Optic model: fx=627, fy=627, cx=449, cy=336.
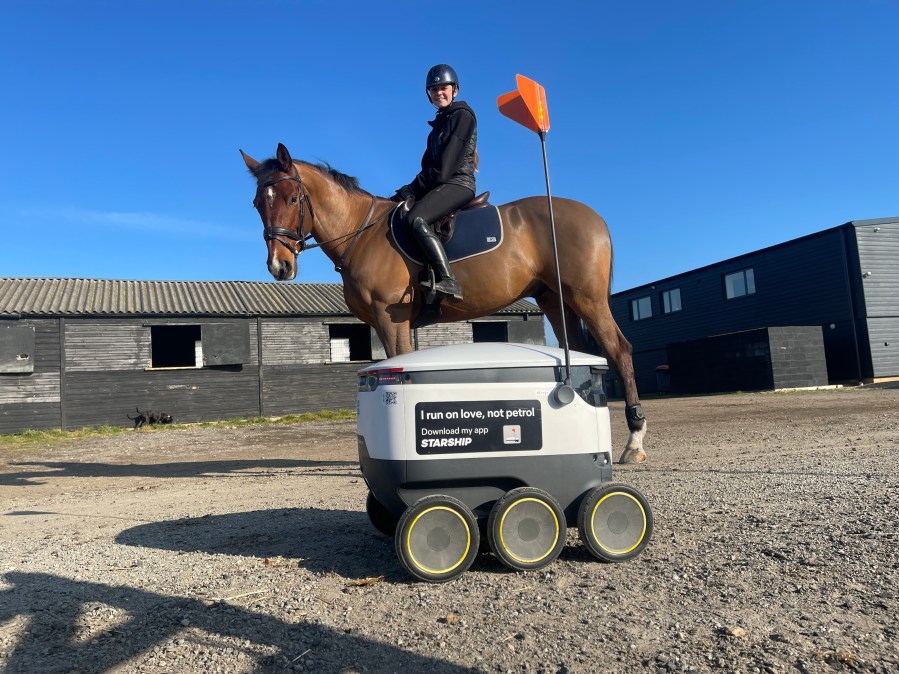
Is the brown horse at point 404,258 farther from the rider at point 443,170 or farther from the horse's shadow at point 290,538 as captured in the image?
the horse's shadow at point 290,538

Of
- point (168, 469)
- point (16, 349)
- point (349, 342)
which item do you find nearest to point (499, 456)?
point (168, 469)

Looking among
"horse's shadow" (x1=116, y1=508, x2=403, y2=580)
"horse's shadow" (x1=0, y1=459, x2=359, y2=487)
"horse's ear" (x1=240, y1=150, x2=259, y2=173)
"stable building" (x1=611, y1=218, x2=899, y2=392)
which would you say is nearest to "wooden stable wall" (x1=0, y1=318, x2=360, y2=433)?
"horse's shadow" (x1=0, y1=459, x2=359, y2=487)

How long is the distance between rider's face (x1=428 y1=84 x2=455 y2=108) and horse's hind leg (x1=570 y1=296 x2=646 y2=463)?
2187 millimetres

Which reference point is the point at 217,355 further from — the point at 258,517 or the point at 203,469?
the point at 258,517

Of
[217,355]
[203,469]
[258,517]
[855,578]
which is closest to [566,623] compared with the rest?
[855,578]

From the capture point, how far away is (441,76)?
570 cm

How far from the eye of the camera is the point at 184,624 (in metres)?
2.50

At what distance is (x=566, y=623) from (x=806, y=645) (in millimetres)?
790

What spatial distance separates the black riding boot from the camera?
5.33 meters

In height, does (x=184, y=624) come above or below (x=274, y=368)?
below

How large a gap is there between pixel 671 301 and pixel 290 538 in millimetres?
35545

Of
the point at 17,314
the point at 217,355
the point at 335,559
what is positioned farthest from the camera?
the point at 217,355

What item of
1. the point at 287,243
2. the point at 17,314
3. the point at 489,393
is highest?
the point at 17,314

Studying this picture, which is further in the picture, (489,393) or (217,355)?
(217,355)
